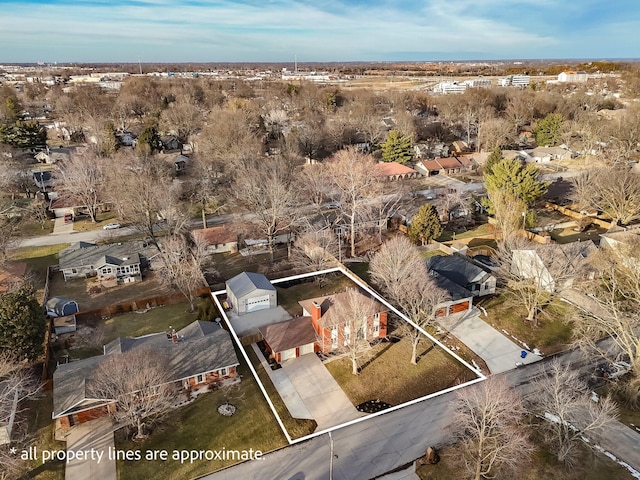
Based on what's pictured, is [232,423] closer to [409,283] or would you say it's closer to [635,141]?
[409,283]

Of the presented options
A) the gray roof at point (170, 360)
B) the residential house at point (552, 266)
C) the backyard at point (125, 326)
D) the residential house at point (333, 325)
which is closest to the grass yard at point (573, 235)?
the residential house at point (552, 266)

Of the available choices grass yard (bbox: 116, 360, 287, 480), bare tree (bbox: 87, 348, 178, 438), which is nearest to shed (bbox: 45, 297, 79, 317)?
bare tree (bbox: 87, 348, 178, 438)

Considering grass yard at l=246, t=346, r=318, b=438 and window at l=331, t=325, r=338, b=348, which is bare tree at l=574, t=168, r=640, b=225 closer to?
window at l=331, t=325, r=338, b=348

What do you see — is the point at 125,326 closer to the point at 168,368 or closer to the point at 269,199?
the point at 168,368

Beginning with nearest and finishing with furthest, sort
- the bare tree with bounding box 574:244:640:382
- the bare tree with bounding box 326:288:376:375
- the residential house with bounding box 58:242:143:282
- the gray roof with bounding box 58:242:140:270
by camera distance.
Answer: the bare tree with bounding box 574:244:640:382 < the bare tree with bounding box 326:288:376:375 < the residential house with bounding box 58:242:143:282 < the gray roof with bounding box 58:242:140:270

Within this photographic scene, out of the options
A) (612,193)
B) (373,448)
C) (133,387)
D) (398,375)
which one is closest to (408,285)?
(398,375)
